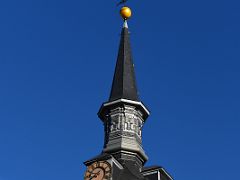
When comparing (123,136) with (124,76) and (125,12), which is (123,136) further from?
(125,12)

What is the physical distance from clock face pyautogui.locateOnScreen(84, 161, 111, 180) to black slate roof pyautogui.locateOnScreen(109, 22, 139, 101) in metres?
6.40

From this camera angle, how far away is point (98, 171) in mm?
41031

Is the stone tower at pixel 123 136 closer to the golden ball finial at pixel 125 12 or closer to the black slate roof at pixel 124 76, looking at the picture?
the black slate roof at pixel 124 76

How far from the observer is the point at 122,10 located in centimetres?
5316

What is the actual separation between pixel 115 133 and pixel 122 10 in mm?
12840

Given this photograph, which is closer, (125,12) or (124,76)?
(124,76)

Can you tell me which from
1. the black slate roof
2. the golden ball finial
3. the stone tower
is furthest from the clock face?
the golden ball finial

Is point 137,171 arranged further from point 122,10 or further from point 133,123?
point 122,10

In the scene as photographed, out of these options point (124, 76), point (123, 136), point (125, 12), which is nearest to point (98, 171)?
point (123, 136)

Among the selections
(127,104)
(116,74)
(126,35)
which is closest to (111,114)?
(127,104)

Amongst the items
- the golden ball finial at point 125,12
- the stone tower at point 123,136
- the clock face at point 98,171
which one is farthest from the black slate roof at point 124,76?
the clock face at point 98,171

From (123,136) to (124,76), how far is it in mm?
6146

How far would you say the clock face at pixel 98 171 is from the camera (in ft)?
133

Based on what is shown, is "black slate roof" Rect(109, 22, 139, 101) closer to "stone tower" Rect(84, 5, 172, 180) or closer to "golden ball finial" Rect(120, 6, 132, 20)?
"stone tower" Rect(84, 5, 172, 180)
